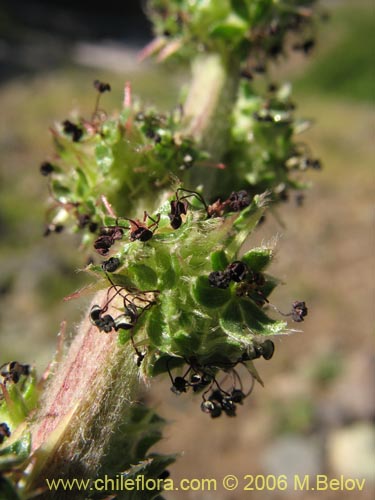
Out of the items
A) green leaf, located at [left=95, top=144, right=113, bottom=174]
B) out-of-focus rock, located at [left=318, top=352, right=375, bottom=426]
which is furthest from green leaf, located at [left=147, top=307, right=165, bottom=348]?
out-of-focus rock, located at [left=318, top=352, right=375, bottom=426]

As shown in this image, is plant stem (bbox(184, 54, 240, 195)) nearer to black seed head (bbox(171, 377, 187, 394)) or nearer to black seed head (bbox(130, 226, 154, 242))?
black seed head (bbox(130, 226, 154, 242))

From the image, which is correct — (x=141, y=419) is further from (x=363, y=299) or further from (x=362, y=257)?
(x=362, y=257)

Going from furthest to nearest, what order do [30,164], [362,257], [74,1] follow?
[74,1]
[30,164]
[362,257]

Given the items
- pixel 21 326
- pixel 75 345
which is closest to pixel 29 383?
pixel 75 345

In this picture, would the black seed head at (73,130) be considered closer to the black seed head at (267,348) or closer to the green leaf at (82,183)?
the green leaf at (82,183)

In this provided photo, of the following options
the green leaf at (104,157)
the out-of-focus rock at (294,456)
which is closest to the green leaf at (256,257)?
the green leaf at (104,157)

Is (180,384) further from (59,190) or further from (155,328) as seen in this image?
(59,190)
